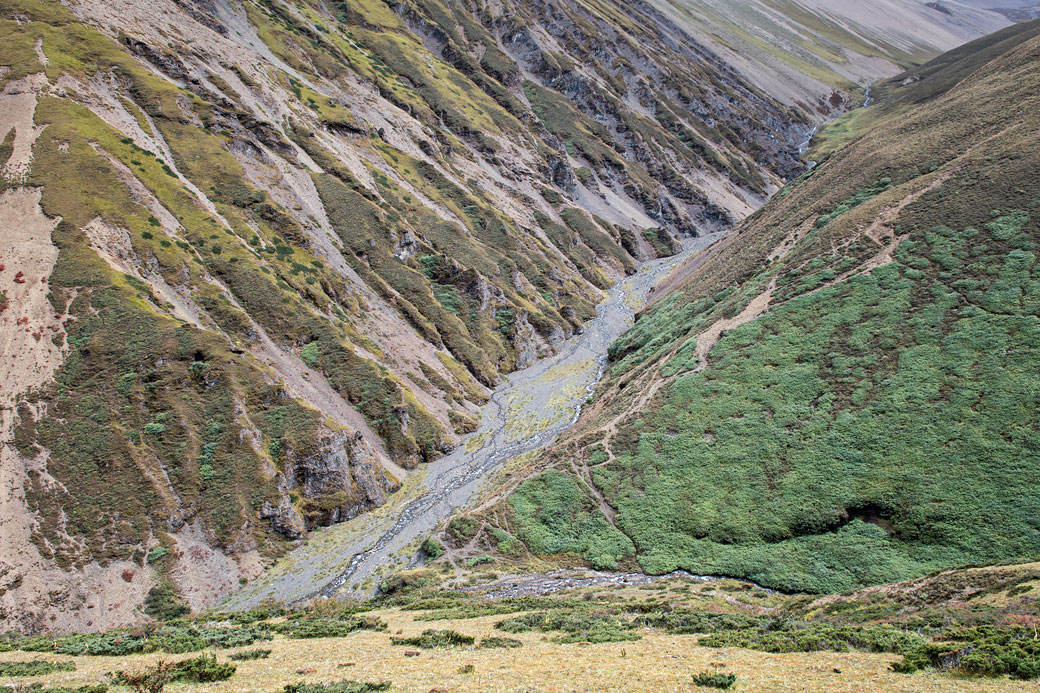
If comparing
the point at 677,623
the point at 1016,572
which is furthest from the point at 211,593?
the point at 1016,572

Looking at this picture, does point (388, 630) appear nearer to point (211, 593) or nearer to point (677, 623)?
point (677, 623)

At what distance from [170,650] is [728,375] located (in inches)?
1732

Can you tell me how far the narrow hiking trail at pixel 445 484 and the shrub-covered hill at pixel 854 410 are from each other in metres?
7.70

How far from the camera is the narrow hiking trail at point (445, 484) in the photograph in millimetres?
44438

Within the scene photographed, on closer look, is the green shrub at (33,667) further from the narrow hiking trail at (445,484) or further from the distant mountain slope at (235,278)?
the narrow hiking trail at (445,484)

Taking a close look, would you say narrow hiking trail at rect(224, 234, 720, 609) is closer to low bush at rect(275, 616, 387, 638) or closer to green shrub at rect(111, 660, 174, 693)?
low bush at rect(275, 616, 387, 638)

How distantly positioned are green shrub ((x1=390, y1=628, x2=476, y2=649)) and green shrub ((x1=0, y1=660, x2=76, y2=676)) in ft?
38.3

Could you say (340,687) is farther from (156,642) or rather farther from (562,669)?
(156,642)

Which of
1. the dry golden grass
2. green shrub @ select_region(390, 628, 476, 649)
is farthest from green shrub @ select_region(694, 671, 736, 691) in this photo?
green shrub @ select_region(390, 628, 476, 649)

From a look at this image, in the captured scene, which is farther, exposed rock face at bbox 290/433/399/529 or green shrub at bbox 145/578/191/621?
exposed rock face at bbox 290/433/399/529

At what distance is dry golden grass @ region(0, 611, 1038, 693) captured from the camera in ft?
54.7

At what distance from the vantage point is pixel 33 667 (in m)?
20.6

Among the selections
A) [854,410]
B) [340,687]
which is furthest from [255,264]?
[854,410]

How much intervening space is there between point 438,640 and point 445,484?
33.9m
